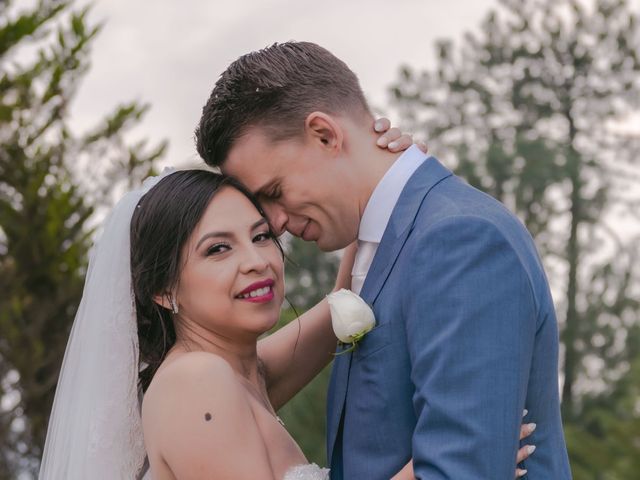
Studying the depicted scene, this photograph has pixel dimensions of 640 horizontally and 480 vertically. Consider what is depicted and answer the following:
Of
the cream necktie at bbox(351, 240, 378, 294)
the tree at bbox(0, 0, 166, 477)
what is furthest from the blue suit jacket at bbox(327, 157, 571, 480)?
the tree at bbox(0, 0, 166, 477)

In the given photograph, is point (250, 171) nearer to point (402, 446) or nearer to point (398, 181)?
point (398, 181)

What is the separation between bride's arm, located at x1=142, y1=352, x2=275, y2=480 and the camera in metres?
3.08

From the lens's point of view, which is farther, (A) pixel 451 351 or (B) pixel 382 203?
(B) pixel 382 203

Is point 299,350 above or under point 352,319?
under

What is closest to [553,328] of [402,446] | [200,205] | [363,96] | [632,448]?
[402,446]

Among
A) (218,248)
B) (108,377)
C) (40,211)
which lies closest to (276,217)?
(218,248)

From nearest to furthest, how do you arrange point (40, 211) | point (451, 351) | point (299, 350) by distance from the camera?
point (451, 351) → point (299, 350) → point (40, 211)

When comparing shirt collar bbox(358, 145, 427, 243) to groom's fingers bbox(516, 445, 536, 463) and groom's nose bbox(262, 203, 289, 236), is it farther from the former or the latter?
groom's fingers bbox(516, 445, 536, 463)

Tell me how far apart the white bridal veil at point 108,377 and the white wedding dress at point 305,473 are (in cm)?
63

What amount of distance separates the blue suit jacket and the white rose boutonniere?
0.04m

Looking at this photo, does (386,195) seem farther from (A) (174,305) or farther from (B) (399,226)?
(A) (174,305)

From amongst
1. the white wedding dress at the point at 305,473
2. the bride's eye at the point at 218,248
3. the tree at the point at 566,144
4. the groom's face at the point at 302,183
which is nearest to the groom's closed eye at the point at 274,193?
the groom's face at the point at 302,183

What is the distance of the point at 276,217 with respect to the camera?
3369 mm

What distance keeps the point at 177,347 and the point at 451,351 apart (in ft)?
3.75
